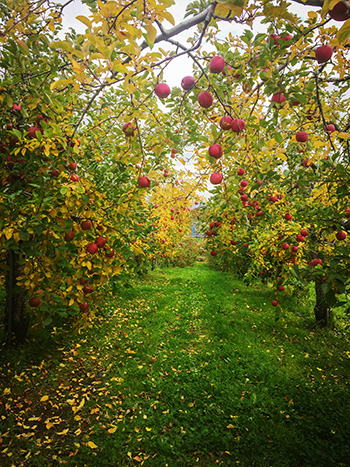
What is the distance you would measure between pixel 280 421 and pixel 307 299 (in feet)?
16.8

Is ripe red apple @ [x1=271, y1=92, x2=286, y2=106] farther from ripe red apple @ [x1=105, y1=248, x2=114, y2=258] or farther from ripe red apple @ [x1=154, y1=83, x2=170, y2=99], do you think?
ripe red apple @ [x1=105, y1=248, x2=114, y2=258]

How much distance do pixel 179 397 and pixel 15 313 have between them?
2.84 meters

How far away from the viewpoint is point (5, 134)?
2.96 m

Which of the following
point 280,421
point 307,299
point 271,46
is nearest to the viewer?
point 271,46

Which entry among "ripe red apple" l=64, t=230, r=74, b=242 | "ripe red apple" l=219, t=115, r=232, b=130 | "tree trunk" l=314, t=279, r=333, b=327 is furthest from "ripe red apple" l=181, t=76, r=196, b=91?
"tree trunk" l=314, t=279, r=333, b=327

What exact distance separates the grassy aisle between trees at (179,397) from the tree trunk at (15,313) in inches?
10.2

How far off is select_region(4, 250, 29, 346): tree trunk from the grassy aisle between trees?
0.85 feet

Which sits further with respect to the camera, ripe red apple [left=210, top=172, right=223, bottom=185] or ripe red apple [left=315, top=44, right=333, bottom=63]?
ripe red apple [left=210, top=172, right=223, bottom=185]

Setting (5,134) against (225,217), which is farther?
(225,217)

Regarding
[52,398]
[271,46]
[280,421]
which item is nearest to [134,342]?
[52,398]

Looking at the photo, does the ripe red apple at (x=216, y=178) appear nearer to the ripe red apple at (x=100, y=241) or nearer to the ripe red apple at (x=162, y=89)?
the ripe red apple at (x=162, y=89)

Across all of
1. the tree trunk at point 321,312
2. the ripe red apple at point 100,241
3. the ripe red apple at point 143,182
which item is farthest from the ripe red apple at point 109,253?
the tree trunk at point 321,312

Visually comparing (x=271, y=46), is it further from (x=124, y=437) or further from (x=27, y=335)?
(x=27, y=335)

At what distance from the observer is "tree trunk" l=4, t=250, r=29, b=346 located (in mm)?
3965
